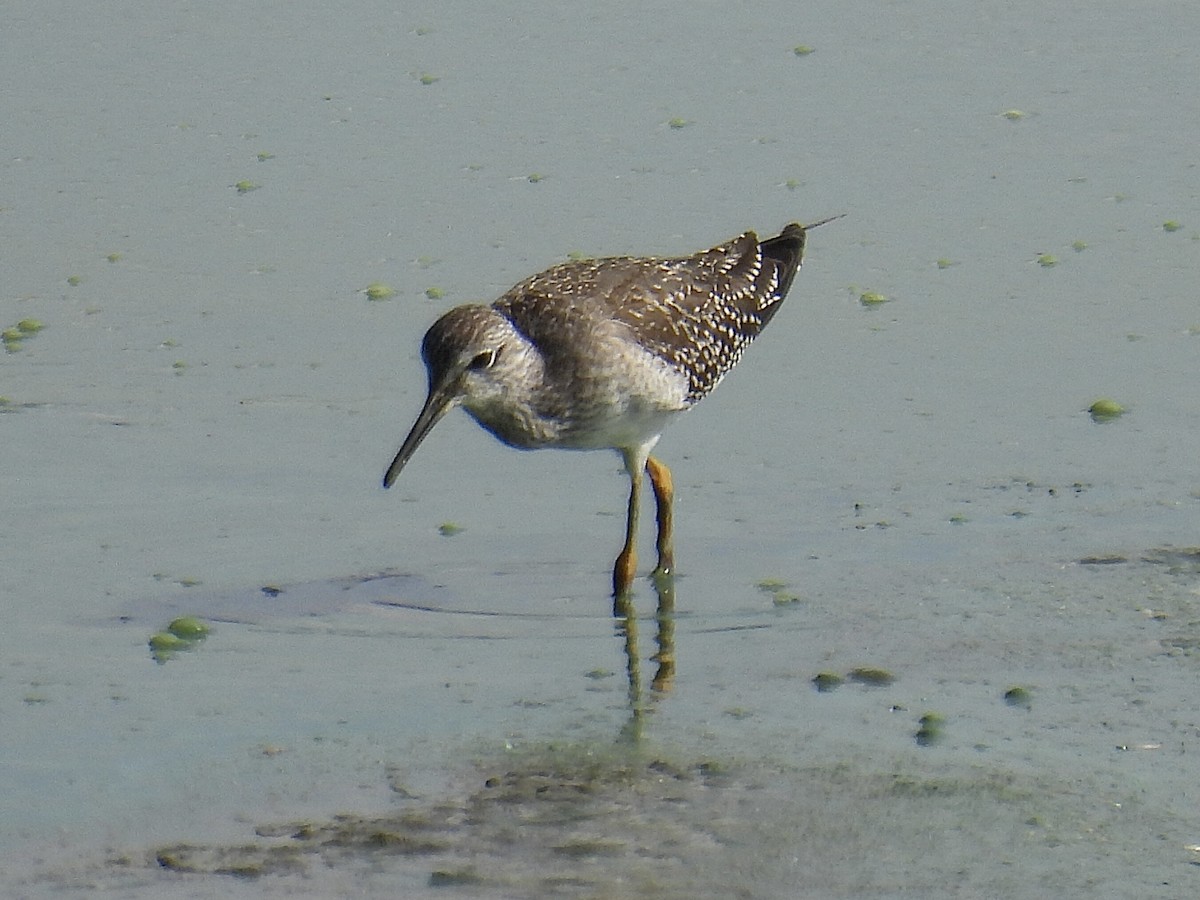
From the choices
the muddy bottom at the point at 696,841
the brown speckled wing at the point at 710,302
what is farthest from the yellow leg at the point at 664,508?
the muddy bottom at the point at 696,841

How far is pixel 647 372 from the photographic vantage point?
24.6 ft

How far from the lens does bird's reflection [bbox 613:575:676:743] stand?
621cm

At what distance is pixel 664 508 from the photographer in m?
7.56

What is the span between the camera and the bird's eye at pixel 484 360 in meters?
6.93

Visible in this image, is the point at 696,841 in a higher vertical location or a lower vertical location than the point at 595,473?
higher

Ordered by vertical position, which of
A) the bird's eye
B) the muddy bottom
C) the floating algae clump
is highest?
the bird's eye

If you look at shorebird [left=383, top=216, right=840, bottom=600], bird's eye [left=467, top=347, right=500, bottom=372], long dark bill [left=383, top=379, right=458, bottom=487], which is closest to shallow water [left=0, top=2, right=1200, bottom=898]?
shorebird [left=383, top=216, right=840, bottom=600]

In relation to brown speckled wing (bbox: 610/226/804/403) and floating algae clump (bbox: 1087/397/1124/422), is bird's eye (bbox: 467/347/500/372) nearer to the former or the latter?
brown speckled wing (bbox: 610/226/804/403)

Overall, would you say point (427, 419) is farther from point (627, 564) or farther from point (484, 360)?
point (627, 564)

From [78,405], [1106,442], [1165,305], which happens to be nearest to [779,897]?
[1106,442]

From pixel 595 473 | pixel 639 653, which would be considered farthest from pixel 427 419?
pixel 595 473

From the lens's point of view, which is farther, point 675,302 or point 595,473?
point 595,473

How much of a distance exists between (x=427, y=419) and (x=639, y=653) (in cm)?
95

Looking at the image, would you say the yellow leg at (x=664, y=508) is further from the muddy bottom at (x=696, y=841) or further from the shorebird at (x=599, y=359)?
the muddy bottom at (x=696, y=841)
